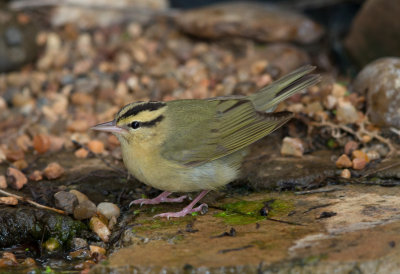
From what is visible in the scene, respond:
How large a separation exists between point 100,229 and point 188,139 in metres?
1.03

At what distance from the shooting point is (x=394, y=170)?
474 cm

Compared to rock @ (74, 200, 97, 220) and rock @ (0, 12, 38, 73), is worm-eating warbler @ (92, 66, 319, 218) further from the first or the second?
rock @ (0, 12, 38, 73)

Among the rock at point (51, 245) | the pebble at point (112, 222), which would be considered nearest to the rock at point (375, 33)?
the pebble at point (112, 222)

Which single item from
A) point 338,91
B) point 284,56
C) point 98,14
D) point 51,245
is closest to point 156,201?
point 51,245

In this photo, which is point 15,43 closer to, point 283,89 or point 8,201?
point 8,201

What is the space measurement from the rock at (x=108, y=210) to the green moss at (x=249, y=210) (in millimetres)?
856

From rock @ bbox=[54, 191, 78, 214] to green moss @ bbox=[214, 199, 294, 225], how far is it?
119 cm

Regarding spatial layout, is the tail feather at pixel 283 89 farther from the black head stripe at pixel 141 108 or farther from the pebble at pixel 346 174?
the black head stripe at pixel 141 108

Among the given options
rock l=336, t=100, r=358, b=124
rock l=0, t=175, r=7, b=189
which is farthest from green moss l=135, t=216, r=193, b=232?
rock l=336, t=100, r=358, b=124

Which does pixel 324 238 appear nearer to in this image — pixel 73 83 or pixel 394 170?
pixel 394 170

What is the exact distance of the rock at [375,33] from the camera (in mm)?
6801

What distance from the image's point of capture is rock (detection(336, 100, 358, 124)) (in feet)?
18.4

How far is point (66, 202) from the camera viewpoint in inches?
182

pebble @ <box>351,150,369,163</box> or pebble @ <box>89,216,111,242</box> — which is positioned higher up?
pebble @ <box>351,150,369,163</box>
